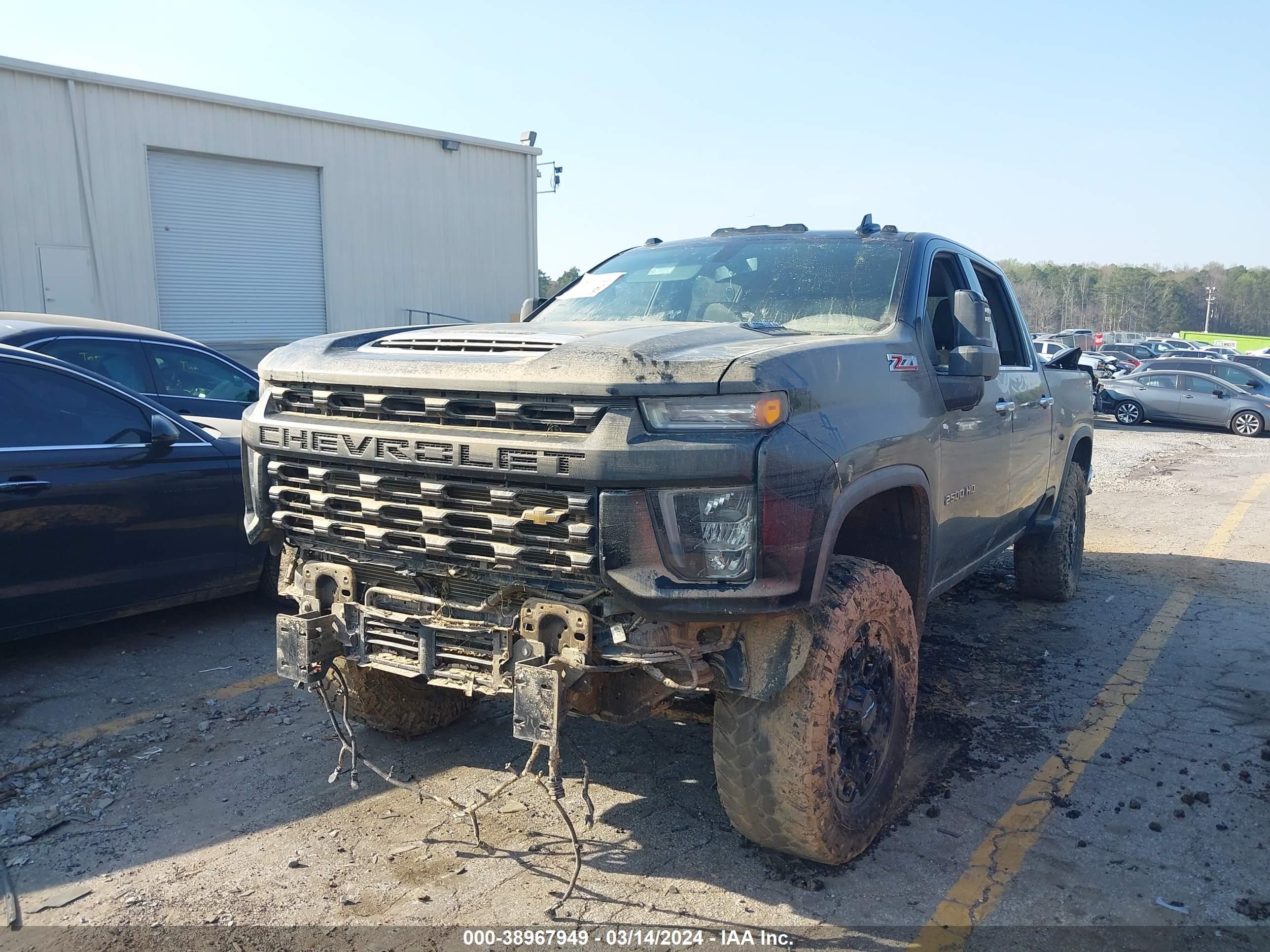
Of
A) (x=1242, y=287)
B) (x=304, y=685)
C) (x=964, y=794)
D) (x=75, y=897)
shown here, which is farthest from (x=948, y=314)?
(x=1242, y=287)

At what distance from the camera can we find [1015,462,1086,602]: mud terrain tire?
6371mm

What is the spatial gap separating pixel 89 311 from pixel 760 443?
1635cm

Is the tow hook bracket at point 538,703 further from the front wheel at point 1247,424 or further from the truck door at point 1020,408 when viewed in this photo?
the front wheel at point 1247,424

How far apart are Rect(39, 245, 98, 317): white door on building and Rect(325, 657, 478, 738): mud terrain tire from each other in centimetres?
1426

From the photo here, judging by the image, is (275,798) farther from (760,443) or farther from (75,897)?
(760,443)

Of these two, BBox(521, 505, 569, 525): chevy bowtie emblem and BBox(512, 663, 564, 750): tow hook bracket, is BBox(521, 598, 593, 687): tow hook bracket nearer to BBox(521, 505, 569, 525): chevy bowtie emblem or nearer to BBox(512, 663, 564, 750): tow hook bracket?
BBox(512, 663, 564, 750): tow hook bracket

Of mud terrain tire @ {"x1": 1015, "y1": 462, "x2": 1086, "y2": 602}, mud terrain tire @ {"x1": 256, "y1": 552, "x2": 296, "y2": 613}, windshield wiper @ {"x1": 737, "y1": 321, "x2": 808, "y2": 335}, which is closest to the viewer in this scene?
windshield wiper @ {"x1": 737, "y1": 321, "x2": 808, "y2": 335}

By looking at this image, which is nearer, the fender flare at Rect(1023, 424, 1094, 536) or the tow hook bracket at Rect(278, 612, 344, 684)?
the tow hook bracket at Rect(278, 612, 344, 684)

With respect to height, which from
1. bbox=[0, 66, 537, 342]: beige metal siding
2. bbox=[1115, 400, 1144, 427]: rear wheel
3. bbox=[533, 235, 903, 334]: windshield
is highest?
bbox=[0, 66, 537, 342]: beige metal siding

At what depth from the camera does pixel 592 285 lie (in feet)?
15.9

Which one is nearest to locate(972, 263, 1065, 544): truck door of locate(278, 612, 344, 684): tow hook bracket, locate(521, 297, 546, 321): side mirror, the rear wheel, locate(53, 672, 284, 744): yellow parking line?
locate(521, 297, 546, 321): side mirror

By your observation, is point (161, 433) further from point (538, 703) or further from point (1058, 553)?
point (1058, 553)

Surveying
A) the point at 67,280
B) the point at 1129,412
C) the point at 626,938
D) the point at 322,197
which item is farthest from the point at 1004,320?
the point at 1129,412

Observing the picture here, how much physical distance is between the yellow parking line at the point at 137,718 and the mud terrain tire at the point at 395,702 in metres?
0.89
